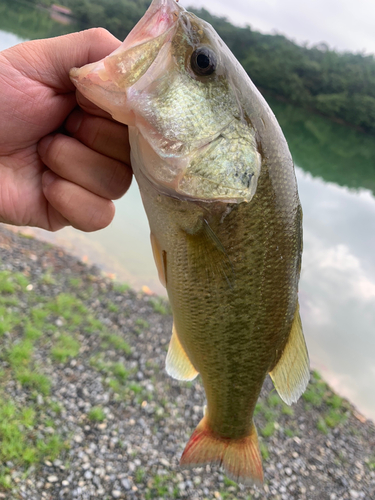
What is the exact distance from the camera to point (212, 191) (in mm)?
1374

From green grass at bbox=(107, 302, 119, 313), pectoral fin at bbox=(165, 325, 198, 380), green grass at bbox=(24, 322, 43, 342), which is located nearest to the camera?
pectoral fin at bbox=(165, 325, 198, 380)

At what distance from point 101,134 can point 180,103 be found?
1.98 feet

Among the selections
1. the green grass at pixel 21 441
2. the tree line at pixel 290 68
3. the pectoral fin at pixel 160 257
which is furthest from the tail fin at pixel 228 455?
the tree line at pixel 290 68

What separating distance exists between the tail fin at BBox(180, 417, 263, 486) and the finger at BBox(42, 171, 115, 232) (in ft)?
4.40

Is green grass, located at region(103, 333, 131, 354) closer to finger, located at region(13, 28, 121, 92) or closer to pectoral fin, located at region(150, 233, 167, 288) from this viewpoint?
pectoral fin, located at region(150, 233, 167, 288)

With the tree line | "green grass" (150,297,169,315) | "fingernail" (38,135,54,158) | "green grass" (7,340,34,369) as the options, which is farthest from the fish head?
the tree line

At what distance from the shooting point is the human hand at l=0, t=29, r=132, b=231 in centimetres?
162

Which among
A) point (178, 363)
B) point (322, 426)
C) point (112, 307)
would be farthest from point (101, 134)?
point (322, 426)

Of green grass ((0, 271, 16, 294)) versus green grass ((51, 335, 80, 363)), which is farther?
green grass ((0, 271, 16, 294))

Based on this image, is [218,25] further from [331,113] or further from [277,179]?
[277,179]

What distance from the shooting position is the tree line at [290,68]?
131 ft

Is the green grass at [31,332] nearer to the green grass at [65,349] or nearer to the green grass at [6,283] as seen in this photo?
the green grass at [65,349]

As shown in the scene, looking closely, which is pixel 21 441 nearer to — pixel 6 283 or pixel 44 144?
pixel 6 283

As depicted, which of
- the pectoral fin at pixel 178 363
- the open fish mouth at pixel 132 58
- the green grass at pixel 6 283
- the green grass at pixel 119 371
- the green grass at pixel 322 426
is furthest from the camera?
the green grass at pixel 322 426
